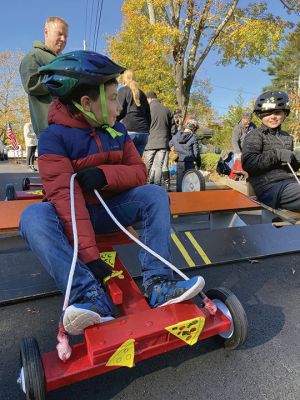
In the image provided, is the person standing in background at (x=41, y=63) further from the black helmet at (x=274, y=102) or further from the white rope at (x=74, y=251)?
the black helmet at (x=274, y=102)

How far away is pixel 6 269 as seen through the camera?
3.00 meters

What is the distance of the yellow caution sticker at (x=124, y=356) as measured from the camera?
166 centimetres

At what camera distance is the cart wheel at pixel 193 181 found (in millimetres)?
6352

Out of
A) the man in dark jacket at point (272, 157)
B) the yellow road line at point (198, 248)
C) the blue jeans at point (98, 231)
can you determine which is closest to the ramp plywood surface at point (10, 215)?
the blue jeans at point (98, 231)

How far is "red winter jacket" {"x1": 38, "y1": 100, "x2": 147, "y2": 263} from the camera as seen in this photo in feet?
7.06

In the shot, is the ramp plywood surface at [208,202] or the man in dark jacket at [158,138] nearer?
the ramp plywood surface at [208,202]

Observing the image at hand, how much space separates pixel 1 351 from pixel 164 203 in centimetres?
133

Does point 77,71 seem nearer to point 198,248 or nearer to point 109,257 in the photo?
point 109,257

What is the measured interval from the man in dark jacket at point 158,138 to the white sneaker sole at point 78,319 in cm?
578

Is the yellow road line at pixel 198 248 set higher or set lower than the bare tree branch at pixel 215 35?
lower

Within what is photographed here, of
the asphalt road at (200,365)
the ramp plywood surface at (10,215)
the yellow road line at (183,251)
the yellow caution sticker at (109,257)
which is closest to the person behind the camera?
the asphalt road at (200,365)

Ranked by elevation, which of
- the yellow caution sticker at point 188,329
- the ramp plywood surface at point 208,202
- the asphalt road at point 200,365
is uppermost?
the ramp plywood surface at point 208,202

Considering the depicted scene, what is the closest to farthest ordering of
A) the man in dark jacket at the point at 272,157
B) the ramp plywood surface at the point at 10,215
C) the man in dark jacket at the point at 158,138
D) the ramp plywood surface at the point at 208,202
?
the ramp plywood surface at the point at 10,215 < the ramp plywood surface at the point at 208,202 < the man in dark jacket at the point at 272,157 < the man in dark jacket at the point at 158,138

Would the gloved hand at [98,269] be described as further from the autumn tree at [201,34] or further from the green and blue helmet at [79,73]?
the autumn tree at [201,34]
